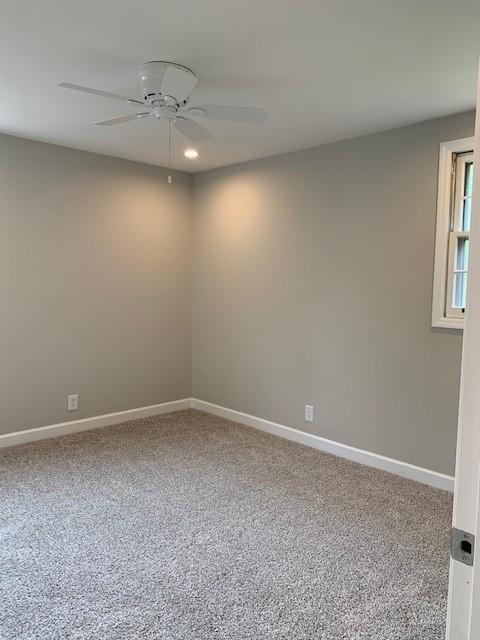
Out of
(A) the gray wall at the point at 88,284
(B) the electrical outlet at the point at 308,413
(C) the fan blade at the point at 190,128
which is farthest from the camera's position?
(B) the electrical outlet at the point at 308,413

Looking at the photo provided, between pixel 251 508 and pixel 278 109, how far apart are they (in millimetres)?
2488

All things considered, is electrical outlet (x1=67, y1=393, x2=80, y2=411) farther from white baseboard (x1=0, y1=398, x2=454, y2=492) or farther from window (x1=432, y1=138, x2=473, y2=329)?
window (x1=432, y1=138, x2=473, y2=329)

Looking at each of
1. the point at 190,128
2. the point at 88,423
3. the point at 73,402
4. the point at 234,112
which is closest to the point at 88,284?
the point at 73,402

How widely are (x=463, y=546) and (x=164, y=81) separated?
7.44 ft

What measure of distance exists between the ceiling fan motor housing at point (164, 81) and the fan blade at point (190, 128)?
287 millimetres

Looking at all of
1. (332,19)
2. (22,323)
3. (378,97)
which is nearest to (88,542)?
(22,323)

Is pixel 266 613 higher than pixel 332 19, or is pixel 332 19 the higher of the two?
pixel 332 19

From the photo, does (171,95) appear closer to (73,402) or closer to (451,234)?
(451,234)

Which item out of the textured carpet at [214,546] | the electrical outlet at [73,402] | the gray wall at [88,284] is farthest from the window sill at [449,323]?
the electrical outlet at [73,402]

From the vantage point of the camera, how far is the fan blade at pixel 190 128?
276cm

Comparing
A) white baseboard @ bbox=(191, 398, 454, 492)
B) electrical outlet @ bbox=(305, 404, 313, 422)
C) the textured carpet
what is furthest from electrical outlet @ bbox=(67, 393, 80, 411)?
electrical outlet @ bbox=(305, 404, 313, 422)

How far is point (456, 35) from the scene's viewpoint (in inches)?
81.6

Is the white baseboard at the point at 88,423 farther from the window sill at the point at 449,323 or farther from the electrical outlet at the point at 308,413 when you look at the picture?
the window sill at the point at 449,323

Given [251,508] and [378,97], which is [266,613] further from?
[378,97]
